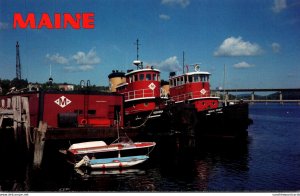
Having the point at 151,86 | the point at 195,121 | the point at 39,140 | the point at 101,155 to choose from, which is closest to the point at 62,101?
the point at 39,140

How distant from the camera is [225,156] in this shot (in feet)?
93.4

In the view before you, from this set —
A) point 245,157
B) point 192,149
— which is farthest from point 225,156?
point 192,149

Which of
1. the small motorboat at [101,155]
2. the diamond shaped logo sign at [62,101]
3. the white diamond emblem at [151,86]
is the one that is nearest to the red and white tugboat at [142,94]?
the white diamond emblem at [151,86]

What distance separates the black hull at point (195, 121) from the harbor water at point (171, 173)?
7.64 ft

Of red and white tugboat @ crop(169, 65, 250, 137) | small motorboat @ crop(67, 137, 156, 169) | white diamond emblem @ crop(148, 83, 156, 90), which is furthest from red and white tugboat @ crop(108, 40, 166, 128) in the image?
small motorboat @ crop(67, 137, 156, 169)

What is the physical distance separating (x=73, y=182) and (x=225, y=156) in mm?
15028

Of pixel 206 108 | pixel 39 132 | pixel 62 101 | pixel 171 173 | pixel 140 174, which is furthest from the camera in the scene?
pixel 206 108

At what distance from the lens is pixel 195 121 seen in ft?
99.4

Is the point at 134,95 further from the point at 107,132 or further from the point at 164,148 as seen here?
the point at 107,132

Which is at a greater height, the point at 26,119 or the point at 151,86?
the point at 151,86

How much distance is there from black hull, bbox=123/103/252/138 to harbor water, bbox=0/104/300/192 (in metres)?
2.33

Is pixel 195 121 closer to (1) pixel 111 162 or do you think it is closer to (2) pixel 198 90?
(2) pixel 198 90

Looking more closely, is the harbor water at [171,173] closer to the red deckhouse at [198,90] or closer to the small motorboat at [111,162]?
the small motorboat at [111,162]

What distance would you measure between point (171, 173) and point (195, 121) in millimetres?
9721
